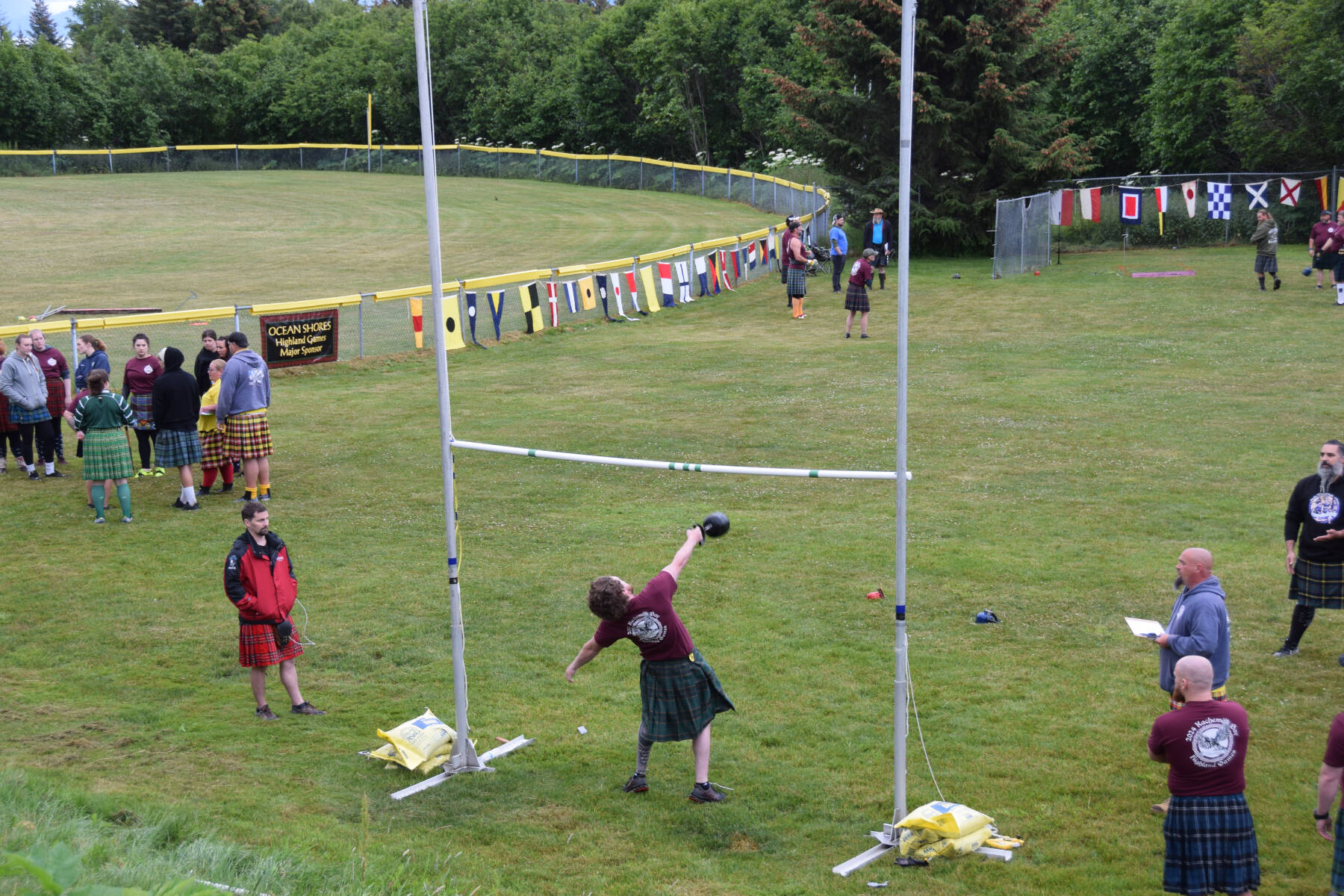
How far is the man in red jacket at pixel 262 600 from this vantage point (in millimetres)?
8250

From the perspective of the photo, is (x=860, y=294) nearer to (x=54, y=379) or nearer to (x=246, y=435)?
(x=246, y=435)

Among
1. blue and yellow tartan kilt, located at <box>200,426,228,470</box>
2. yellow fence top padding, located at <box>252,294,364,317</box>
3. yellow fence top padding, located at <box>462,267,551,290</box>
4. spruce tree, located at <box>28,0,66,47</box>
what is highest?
spruce tree, located at <box>28,0,66,47</box>

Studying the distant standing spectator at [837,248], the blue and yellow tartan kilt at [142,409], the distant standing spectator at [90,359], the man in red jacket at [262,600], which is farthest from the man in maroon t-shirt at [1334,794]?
the distant standing spectator at [837,248]

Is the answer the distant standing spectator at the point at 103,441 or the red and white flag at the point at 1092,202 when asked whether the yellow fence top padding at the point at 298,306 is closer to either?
the distant standing spectator at the point at 103,441

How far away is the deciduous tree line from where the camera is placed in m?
33.9

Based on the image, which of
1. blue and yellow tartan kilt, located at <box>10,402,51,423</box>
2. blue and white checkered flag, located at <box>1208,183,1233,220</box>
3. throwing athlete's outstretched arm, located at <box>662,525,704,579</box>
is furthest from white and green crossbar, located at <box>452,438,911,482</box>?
blue and white checkered flag, located at <box>1208,183,1233,220</box>

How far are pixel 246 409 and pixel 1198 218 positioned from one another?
31.3 meters

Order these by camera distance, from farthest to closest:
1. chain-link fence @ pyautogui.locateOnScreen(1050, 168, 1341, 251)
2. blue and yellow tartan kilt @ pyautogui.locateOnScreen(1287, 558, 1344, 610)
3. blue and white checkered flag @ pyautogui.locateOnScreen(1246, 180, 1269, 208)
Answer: chain-link fence @ pyautogui.locateOnScreen(1050, 168, 1341, 251) → blue and white checkered flag @ pyautogui.locateOnScreen(1246, 180, 1269, 208) → blue and yellow tartan kilt @ pyautogui.locateOnScreen(1287, 558, 1344, 610)

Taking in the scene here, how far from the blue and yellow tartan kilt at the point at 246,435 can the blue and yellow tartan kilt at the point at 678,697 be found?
25.7ft

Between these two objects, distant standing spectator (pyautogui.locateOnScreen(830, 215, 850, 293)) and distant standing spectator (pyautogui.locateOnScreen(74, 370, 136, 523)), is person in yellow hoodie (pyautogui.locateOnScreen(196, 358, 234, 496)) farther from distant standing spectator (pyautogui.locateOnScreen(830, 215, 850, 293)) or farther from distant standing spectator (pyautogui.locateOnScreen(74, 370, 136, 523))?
distant standing spectator (pyautogui.locateOnScreen(830, 215, 850, 293))

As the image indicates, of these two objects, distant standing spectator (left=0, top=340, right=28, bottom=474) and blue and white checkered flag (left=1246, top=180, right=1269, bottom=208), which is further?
blue and white checkered flag (left=1246, top=180, right=1269, bottom=208)

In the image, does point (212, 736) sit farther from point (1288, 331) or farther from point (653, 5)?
point (653, 5)

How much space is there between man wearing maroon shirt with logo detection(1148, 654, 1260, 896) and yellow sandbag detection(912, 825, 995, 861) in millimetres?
1091

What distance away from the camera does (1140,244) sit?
35.5 metres
